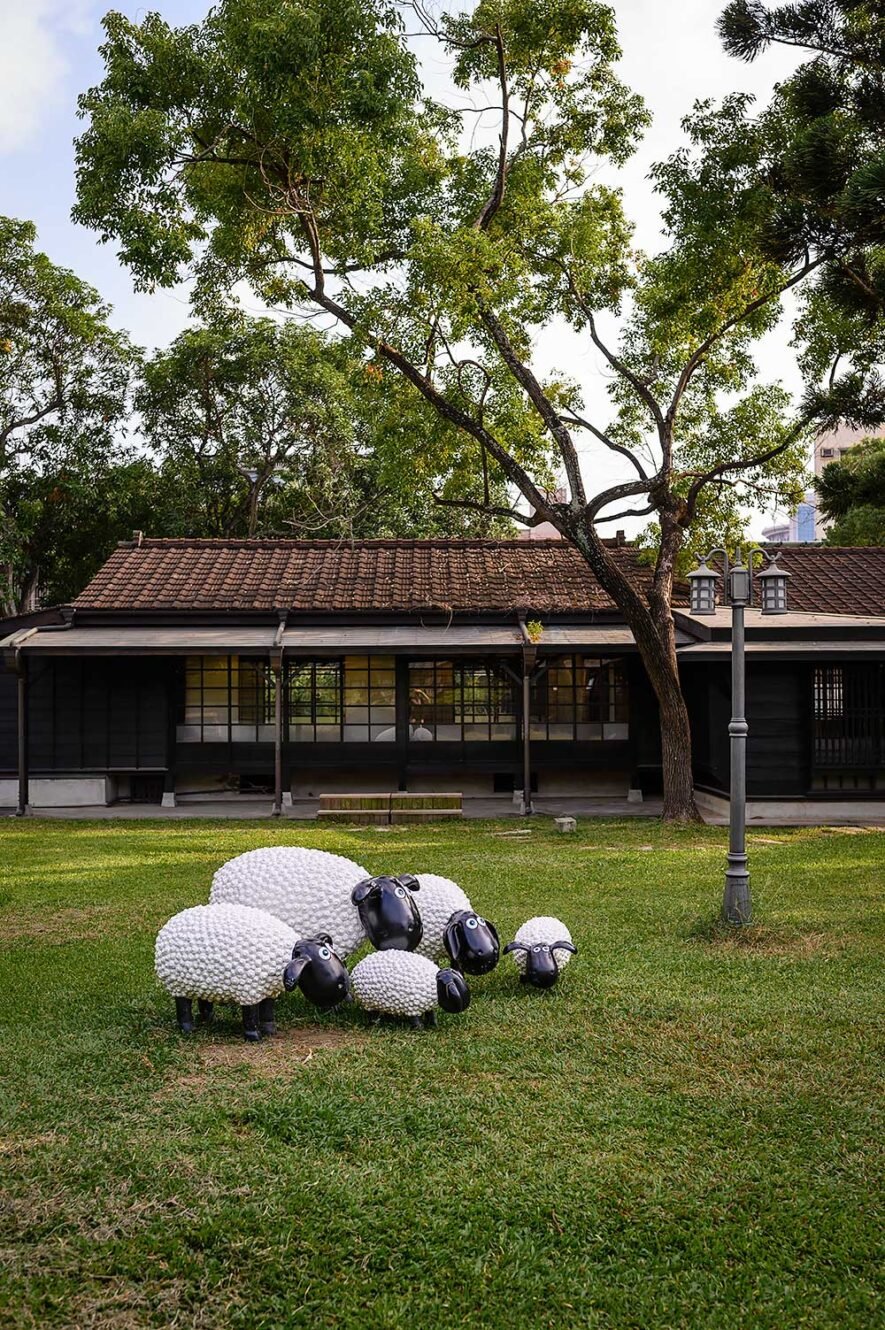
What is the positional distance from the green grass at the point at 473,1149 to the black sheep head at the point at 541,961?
0.10 m

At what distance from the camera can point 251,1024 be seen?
5.23 meters

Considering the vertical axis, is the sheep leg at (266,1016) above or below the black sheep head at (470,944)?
below

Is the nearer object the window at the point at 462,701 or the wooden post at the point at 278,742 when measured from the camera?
the wooden post at the point at 278,742

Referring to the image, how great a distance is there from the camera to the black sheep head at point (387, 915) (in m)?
5.44

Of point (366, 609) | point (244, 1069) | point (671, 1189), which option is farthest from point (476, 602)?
point (671, 1189)

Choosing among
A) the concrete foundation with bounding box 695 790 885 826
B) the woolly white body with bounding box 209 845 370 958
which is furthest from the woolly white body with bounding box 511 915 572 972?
the concrete foundation with bounding box 695 790 885 826

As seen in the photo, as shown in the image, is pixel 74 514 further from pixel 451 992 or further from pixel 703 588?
pixel 451 992

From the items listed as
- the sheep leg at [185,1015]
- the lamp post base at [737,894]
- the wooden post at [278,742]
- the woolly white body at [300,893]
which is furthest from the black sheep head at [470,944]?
the wooden post at [278,742]

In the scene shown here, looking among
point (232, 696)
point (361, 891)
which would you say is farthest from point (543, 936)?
point (232, 696)

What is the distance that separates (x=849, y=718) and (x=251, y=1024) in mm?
11192

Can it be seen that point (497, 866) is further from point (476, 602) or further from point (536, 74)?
point (536, 74)

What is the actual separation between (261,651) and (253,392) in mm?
13680

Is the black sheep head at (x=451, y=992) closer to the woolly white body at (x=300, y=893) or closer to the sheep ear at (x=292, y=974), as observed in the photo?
the woolly white body at (x=300, y=893)

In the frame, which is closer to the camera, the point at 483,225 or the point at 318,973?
the point at 318,973
